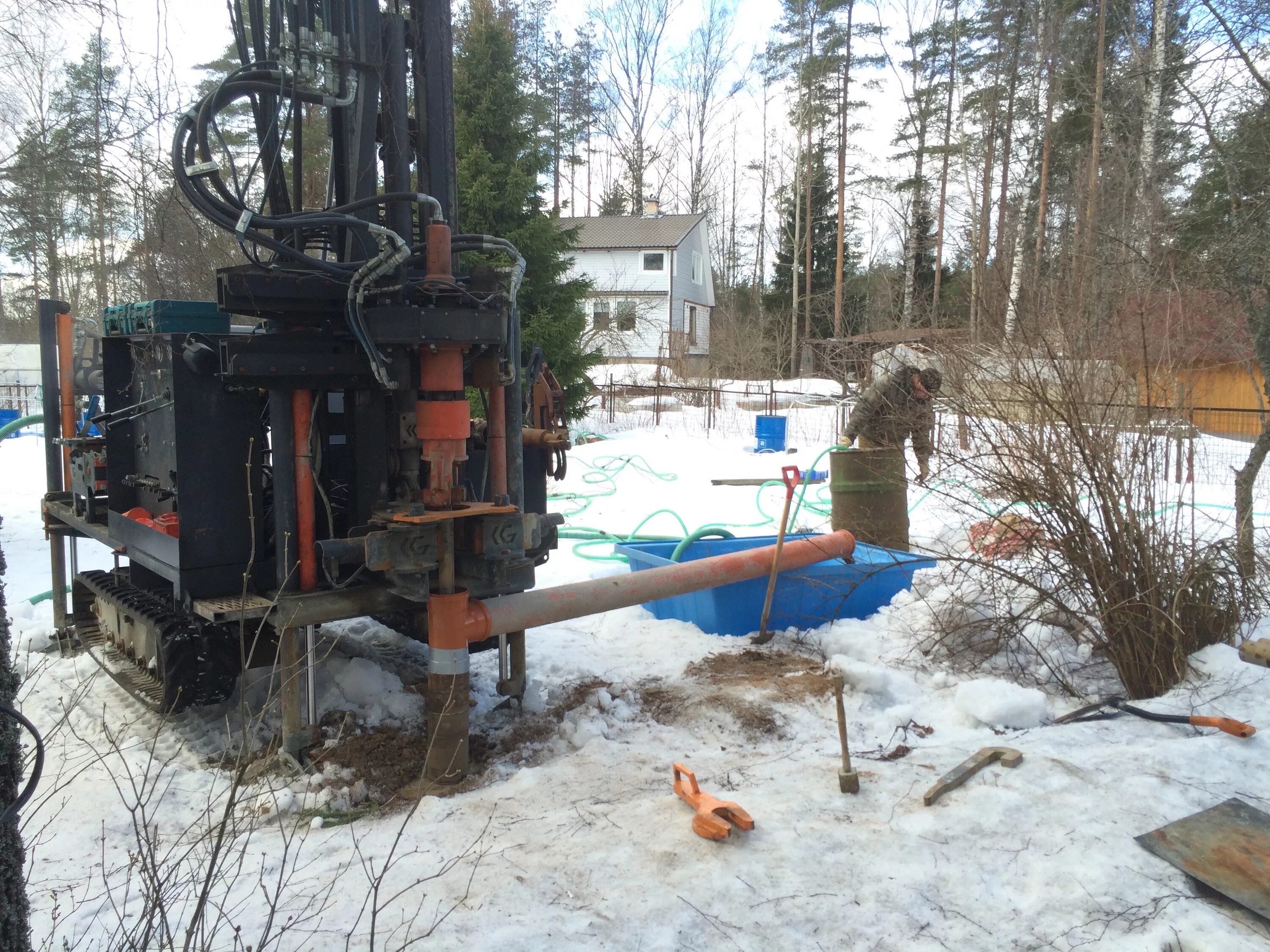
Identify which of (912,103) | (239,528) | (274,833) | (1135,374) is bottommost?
(274,833)

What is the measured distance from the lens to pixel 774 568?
5.30 metres

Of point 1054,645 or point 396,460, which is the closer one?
point 396,460

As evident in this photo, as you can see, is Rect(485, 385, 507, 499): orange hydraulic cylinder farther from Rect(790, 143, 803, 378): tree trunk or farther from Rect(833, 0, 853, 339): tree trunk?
Rect(790, 143, 803, 378): tree trunk

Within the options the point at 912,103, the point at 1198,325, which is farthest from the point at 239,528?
the point at 912,103

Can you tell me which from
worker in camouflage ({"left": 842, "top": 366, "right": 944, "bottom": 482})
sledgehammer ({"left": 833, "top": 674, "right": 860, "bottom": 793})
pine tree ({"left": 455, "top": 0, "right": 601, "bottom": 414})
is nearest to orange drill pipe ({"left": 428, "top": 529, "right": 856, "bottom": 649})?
worker in camouflage ({"left": 842, "top": 366, "right": 944, "bottom": 482})

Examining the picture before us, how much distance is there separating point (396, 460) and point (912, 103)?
28.9m

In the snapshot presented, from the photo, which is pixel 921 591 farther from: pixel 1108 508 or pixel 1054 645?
pixel 1108 508

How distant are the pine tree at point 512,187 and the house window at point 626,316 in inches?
450

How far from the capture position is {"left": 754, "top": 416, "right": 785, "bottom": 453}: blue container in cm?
1554

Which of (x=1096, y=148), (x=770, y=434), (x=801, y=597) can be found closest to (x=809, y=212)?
(x=1096, y=148)

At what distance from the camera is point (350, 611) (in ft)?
12.8

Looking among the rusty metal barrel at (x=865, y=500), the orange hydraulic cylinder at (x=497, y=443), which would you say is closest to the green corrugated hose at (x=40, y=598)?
the orange hydraulic cylinder at (x=497, y=443)

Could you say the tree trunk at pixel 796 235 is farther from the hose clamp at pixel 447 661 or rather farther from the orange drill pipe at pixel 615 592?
the hose clamp at pixel 447 661

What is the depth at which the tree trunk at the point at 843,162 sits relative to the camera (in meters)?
27.5
